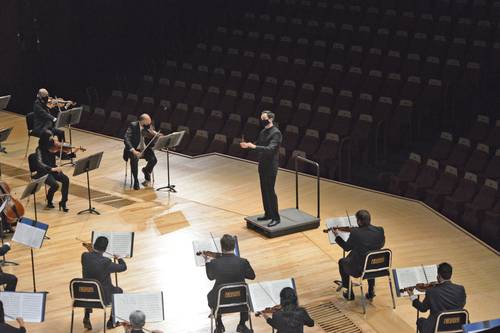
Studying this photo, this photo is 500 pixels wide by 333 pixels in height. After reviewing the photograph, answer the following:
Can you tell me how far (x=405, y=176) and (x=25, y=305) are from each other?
660cm

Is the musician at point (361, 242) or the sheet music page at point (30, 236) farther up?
the sheet music page at point (30, 236)

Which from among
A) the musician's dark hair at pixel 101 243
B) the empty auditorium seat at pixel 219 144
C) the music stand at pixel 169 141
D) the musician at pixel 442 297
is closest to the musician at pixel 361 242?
the musician at pixel 442 297

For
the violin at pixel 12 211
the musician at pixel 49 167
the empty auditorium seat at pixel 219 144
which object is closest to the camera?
the violin at pixel 12 211

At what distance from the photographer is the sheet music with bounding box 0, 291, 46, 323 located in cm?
756

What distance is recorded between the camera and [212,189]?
1269 centimetres

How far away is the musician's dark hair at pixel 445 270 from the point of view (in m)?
7.77

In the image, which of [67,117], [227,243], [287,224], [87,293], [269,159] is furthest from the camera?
[67,117]

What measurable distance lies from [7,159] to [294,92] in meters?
4.82

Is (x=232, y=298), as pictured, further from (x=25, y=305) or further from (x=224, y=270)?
(x=25, y=305)

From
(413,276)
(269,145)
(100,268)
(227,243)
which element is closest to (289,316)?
(227,243)

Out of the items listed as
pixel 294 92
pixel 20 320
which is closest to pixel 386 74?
pixel 294 92

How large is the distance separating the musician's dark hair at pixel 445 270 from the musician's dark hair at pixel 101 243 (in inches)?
119

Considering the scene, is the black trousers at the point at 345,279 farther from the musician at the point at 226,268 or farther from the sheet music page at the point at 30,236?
the sheet music page at the point at 30,236

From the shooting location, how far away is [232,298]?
8.16 metres
